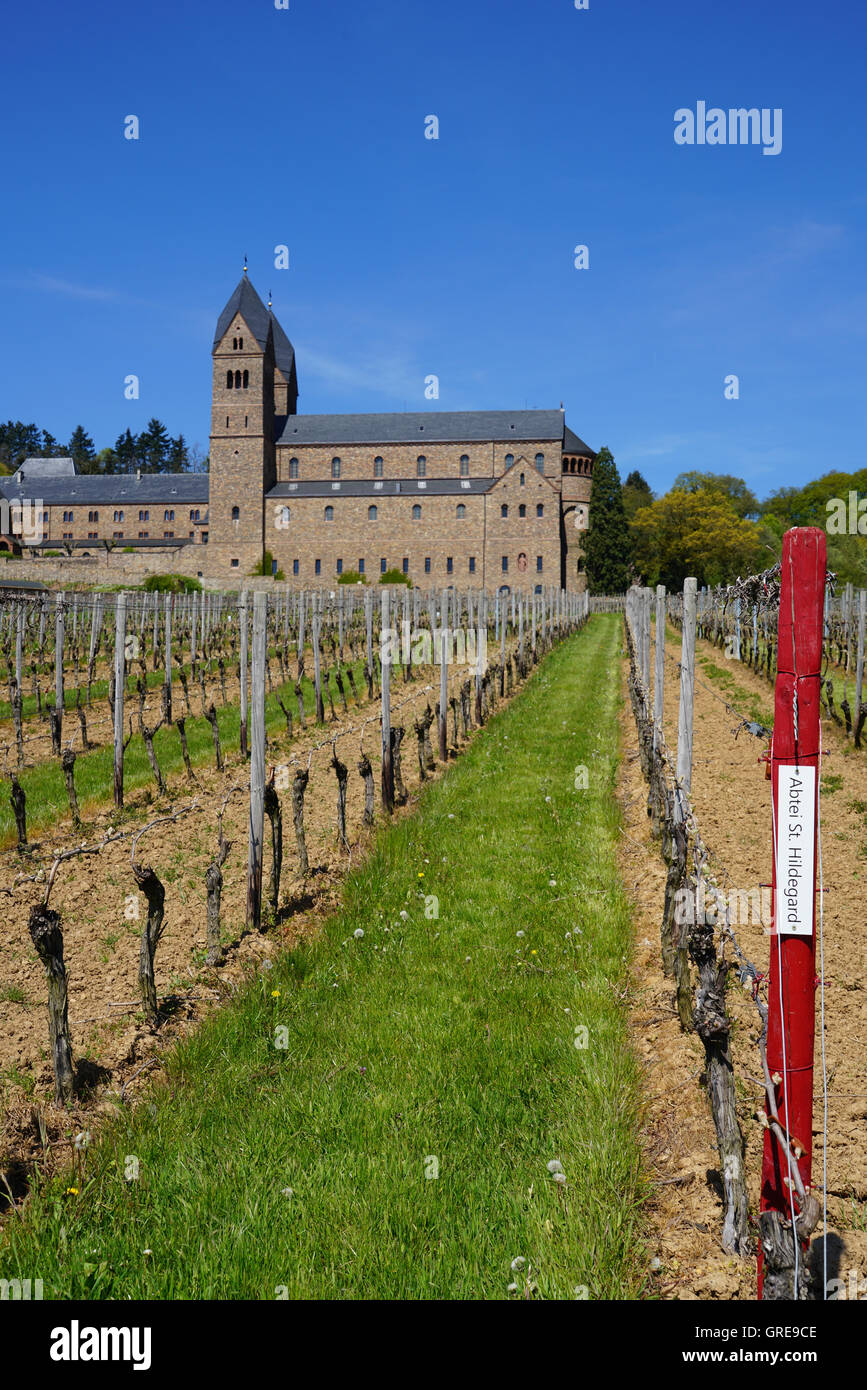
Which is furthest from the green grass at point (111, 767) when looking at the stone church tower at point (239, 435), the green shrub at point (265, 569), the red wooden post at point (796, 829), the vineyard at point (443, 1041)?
the stone church tower at point (239, 435)

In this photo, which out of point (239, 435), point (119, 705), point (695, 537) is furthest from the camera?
point (695, 537)

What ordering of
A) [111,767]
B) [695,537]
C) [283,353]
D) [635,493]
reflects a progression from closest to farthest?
[111,767]
[695,537]
[283,353]
[635,493]

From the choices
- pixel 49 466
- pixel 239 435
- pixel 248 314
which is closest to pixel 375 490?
pixel 239 435

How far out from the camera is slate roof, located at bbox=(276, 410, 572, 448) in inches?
2601

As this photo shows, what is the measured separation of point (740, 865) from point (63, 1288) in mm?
4826

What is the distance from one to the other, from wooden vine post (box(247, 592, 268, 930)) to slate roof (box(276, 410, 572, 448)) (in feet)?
203

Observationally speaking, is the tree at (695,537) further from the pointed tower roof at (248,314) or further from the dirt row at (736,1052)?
the dirt row at (736,1052)

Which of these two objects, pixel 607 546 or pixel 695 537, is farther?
pixel 695 537

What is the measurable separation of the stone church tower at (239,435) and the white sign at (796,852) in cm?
6091

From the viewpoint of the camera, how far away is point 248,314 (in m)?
62.2

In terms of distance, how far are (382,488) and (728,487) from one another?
31.8 m

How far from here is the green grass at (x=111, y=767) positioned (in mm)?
8867

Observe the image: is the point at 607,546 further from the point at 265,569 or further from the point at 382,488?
the point at 265,569
